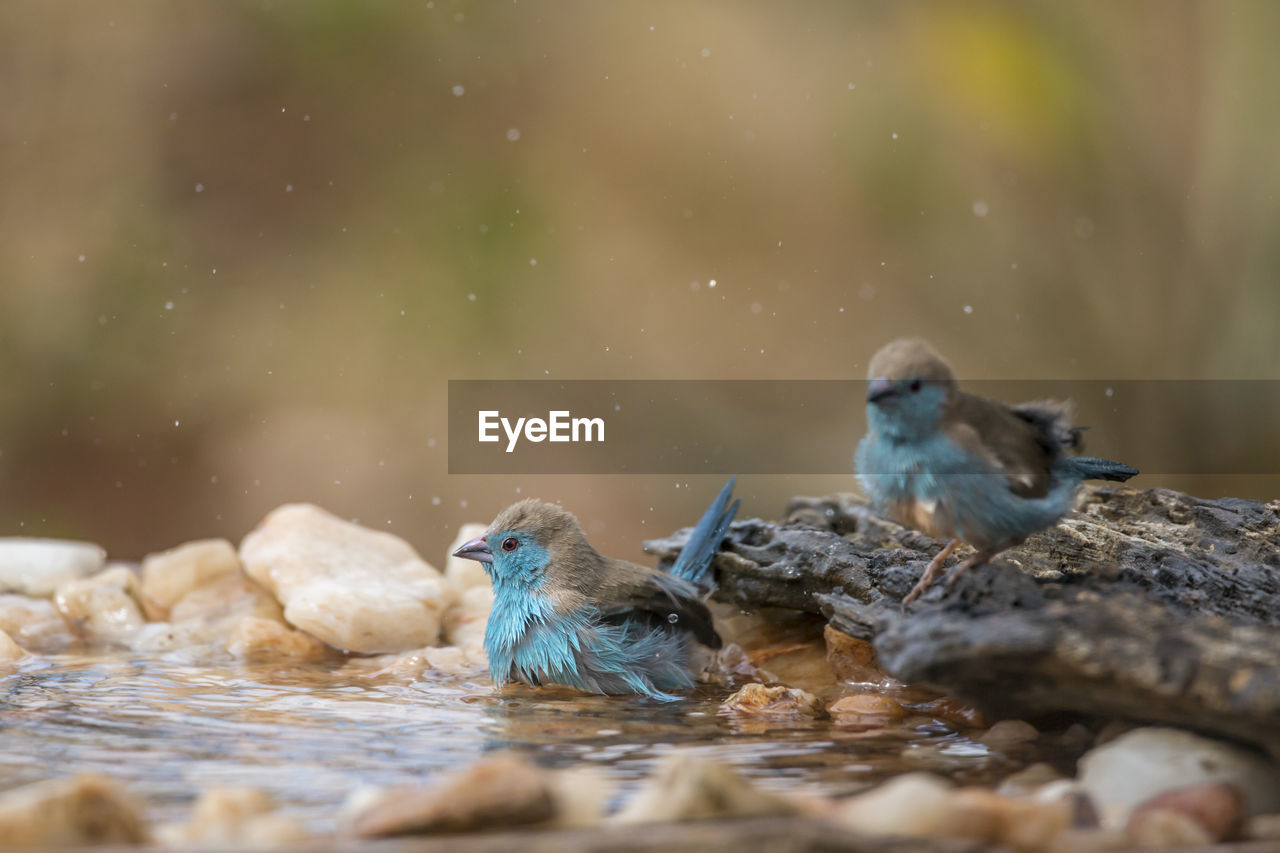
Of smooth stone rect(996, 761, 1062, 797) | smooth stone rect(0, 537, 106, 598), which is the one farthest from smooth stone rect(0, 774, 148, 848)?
smooth stone rect(0, 537, 106, 598)

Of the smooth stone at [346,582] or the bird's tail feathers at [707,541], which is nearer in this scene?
the bird's tail feathers at [707,541]

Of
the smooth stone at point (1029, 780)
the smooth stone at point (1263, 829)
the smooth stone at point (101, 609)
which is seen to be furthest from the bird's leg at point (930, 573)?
the smooth stone at point (101, 609)

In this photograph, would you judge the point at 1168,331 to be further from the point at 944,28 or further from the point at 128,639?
the point at 128,639

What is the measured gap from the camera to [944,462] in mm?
2508

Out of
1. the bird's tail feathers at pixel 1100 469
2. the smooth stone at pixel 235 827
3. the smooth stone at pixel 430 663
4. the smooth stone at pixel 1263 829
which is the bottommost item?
the smooth stone at pixel 430 663

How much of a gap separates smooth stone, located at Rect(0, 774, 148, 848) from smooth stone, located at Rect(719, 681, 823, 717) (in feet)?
5.91

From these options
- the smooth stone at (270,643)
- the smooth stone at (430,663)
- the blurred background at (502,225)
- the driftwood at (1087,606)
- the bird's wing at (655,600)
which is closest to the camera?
the driftwood at (1087,606)

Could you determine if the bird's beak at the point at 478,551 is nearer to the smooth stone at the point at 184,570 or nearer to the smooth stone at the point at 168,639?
the smooth stone at the point at 168,639

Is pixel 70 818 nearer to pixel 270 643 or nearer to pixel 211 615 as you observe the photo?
pixel 270 643

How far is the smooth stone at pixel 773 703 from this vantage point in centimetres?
326

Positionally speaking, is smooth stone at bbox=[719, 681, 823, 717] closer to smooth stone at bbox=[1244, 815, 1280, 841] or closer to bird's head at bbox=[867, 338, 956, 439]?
bird's head at bbox=[867, 338, 956, 439]

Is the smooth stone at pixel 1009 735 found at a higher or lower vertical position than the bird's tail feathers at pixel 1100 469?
lower

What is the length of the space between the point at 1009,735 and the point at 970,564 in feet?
1.41

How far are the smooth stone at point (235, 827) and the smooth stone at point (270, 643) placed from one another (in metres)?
2.19
